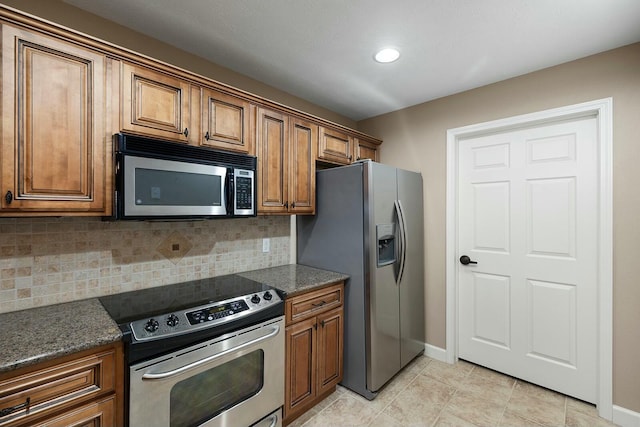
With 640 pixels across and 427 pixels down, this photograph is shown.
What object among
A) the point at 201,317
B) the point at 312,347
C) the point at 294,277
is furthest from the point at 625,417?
the point at 201,317

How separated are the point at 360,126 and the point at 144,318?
2.95m

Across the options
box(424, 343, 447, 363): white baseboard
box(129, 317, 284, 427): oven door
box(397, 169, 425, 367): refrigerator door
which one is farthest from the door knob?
box(129, 317, 284, 427): oven door

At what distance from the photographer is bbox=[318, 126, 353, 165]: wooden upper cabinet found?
261 centimetres

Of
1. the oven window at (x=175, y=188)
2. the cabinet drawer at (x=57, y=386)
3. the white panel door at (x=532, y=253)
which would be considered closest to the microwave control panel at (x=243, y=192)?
the oven window at (x=175, y=188)

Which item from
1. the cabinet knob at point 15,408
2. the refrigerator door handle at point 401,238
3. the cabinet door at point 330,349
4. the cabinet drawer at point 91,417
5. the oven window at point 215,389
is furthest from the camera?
the refrigerator door handle at point 401,238

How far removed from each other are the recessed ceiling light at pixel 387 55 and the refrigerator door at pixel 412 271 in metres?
0.87

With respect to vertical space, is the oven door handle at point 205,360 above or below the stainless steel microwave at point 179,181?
below

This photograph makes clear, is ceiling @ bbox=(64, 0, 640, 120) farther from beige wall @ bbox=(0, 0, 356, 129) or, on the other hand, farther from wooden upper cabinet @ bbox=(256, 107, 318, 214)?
wooden upper cabinet @ bbox=(256, 107, 318, 214)

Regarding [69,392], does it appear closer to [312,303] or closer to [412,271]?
[312,303]

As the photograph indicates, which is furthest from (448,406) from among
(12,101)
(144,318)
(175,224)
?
(12,101)

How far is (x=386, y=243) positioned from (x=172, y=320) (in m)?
1.62

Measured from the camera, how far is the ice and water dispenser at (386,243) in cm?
229

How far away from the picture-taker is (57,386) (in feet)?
3.74

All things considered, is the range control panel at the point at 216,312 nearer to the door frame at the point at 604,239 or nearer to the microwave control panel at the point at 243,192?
the microwave control panel at the point at 243,192
